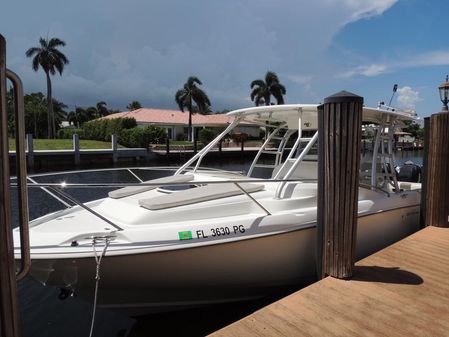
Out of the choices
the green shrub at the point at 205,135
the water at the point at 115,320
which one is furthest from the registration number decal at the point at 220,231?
A: the green shrub at the point at 205,135

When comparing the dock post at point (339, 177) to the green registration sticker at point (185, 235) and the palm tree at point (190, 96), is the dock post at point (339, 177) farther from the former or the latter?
the palm tree at point (190, 96)

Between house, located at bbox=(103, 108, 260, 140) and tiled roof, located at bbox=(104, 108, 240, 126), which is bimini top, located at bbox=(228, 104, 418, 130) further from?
tiled roof, located at bbox=(104, 108, 240, 126)

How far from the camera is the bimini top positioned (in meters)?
5.58

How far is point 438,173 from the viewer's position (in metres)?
6.26

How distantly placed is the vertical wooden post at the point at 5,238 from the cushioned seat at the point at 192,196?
3.00 meters

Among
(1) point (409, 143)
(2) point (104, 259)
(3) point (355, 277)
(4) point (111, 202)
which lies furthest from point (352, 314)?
(1) point (409, 143)

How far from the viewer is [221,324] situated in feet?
15.4

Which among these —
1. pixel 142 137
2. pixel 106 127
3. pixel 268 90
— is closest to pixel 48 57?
pixel 106 127

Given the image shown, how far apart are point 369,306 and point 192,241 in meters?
1.87

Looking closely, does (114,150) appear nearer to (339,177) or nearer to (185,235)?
(185,235)

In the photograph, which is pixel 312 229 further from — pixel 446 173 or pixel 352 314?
pixel 446 173

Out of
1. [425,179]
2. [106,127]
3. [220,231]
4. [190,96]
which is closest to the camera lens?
[220,231]

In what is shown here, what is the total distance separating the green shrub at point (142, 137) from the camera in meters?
34.8

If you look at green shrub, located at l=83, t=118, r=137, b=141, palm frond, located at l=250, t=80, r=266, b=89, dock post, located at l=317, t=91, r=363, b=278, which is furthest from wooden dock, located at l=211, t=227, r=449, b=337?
palm frond, located at l=250, t=80, r=266, b=89
